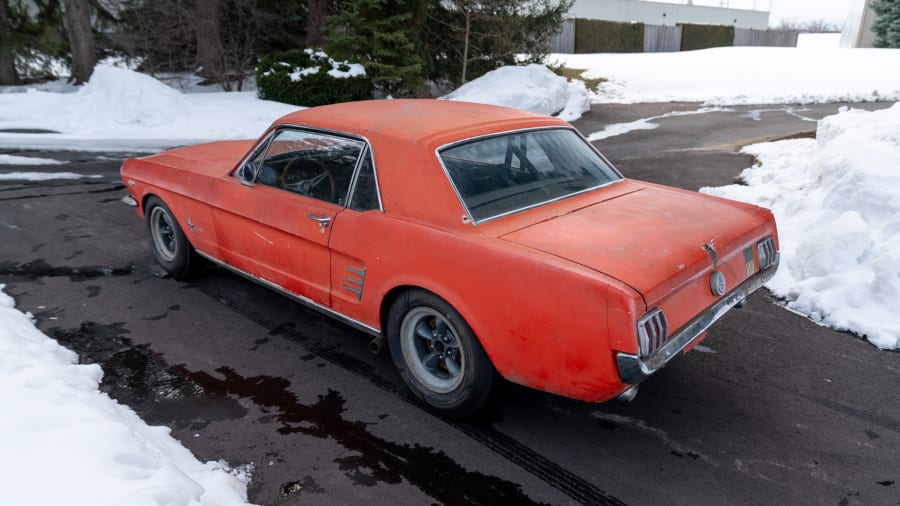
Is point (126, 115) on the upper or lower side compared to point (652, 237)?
lower

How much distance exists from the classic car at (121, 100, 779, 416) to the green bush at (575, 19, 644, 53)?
33012mm

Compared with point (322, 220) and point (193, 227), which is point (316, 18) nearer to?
point (193, 227)

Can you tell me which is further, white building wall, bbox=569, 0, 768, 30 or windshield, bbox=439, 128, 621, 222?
white building wall, bbox=569, 0, 768, 30

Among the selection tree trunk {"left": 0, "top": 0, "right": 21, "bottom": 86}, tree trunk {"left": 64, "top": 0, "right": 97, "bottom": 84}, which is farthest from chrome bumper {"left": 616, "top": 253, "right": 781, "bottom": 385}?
tree trunk {"left": 0, "top": 0, "right": 21, "bottom": 86}

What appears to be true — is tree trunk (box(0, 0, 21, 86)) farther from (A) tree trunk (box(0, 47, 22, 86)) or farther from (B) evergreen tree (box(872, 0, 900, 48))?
(B) evergreen tree (box(872, 0, 900, 48))

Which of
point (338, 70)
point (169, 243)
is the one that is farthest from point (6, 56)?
point (169, 243)

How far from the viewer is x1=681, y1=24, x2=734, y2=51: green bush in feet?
126

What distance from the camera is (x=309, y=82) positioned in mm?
14055

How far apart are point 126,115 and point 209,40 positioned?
4.19 metres

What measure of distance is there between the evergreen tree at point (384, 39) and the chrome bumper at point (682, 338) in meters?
11.9

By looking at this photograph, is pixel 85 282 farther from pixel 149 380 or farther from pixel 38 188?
pixel 38 188

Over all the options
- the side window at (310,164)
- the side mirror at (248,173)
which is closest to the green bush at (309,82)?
the side mirror at (248,173)

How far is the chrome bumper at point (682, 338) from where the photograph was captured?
2.37m

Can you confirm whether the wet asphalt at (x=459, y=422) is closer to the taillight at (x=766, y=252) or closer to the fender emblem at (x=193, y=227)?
the fender emblem at (x=193, y=227)
